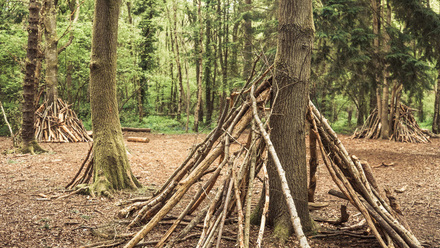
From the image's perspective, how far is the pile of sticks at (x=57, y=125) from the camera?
11.0 m

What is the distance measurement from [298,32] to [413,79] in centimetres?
718

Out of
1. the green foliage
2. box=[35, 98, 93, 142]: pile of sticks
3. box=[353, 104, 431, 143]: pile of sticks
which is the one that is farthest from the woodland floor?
the green foliage

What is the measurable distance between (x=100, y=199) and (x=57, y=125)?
7748 mm

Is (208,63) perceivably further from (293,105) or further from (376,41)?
(293,105)

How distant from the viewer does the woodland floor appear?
3402mm

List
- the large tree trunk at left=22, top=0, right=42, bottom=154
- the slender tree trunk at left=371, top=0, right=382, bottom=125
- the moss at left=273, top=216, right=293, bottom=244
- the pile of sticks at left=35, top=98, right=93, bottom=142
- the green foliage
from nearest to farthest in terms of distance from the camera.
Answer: the moss at left=273, top=216, right=293, bottom=244 → the large tree trunk at left=22, top=0, right=42, bottom=154 → the slender tree trunk at left=371, top=0, right=382, bottom=125 → the pile of sticks at left=35, top=98, right=93, bottom=142 → the green foliage

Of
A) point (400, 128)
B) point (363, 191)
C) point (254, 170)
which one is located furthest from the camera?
point (400, 128)

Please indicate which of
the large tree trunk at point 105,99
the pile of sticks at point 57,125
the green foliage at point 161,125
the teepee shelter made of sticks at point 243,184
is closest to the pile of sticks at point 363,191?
the teepee shelter made of sticks at point 243,184

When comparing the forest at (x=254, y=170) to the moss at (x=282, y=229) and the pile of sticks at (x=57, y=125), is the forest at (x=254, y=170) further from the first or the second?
the pile of sticks at (x=57, y=125)

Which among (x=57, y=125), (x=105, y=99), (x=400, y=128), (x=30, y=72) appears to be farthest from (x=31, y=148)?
(x=400, y=128)

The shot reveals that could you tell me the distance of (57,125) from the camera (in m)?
11.4

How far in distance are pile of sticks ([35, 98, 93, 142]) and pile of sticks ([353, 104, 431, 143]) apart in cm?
1045

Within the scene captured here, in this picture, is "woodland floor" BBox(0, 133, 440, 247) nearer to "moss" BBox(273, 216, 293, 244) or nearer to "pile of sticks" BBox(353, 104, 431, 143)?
"moss" BBox(273, 216, 293, 244)

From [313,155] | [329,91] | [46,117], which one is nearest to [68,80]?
[46,117]
